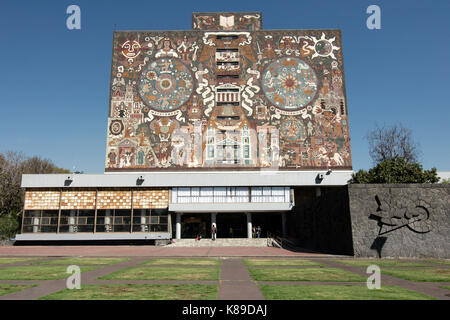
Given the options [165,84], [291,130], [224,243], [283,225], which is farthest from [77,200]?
[291,130]

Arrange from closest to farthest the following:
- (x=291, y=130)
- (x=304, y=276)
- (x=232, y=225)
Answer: (x=304, y=276) → (x=232, y=225) → (x=291, y=130)

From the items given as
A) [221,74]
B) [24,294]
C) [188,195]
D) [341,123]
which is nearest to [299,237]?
[188,195]

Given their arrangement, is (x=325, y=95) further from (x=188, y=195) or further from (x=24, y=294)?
(x=24, y=294)

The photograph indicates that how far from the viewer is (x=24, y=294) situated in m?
8.32

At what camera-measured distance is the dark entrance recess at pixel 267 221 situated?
4294 cm

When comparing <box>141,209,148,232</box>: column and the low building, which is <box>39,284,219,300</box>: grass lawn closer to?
the low building

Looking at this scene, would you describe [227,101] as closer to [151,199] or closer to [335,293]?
[151,199]

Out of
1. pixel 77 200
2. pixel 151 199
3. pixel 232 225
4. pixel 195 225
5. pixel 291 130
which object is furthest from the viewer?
pixel 291 130

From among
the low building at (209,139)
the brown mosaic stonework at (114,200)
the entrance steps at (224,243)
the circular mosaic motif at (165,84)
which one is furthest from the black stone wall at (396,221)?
the circular mosaic motif at (165,84)

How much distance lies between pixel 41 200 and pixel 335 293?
38.8 meters

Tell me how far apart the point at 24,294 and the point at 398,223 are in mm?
19601

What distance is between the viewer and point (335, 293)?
8336mm

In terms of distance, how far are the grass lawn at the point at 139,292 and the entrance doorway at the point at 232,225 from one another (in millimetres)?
33513

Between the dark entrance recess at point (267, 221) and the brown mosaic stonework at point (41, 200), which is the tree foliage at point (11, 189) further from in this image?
the dark entrance recess at point (267, 221)
